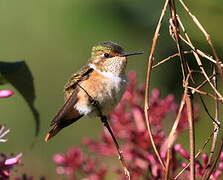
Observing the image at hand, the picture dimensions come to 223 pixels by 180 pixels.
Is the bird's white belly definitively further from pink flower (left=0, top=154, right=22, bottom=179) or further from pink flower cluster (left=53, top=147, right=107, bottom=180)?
pink flower (left=0, top=154, right=22, bottom=179)

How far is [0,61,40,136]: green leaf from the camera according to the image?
3.32 metres

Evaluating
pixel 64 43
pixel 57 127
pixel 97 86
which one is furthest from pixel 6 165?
pixel 64 43

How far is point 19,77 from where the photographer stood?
3.39 m

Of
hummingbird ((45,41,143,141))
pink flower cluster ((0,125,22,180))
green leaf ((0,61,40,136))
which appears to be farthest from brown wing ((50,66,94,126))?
pink flower cluster ((0,125,22,180))

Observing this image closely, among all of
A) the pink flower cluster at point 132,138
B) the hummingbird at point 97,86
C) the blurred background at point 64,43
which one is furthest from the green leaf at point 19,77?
the blurred background at point 64,43

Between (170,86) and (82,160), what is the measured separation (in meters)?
2.45

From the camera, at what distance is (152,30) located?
5.96 meters

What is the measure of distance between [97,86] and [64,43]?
13.6 ft

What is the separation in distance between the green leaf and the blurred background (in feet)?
5.16

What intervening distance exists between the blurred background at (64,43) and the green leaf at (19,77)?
1573 millimetres

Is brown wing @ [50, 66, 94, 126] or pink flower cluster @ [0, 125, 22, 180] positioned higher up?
pink flower cluster @ [0, 125, 22, 180]

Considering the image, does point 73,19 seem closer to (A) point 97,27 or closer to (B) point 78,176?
(A) point 97,27

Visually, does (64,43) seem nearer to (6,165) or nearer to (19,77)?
(19,77)

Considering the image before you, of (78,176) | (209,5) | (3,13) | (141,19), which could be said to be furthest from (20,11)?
(78,176)
